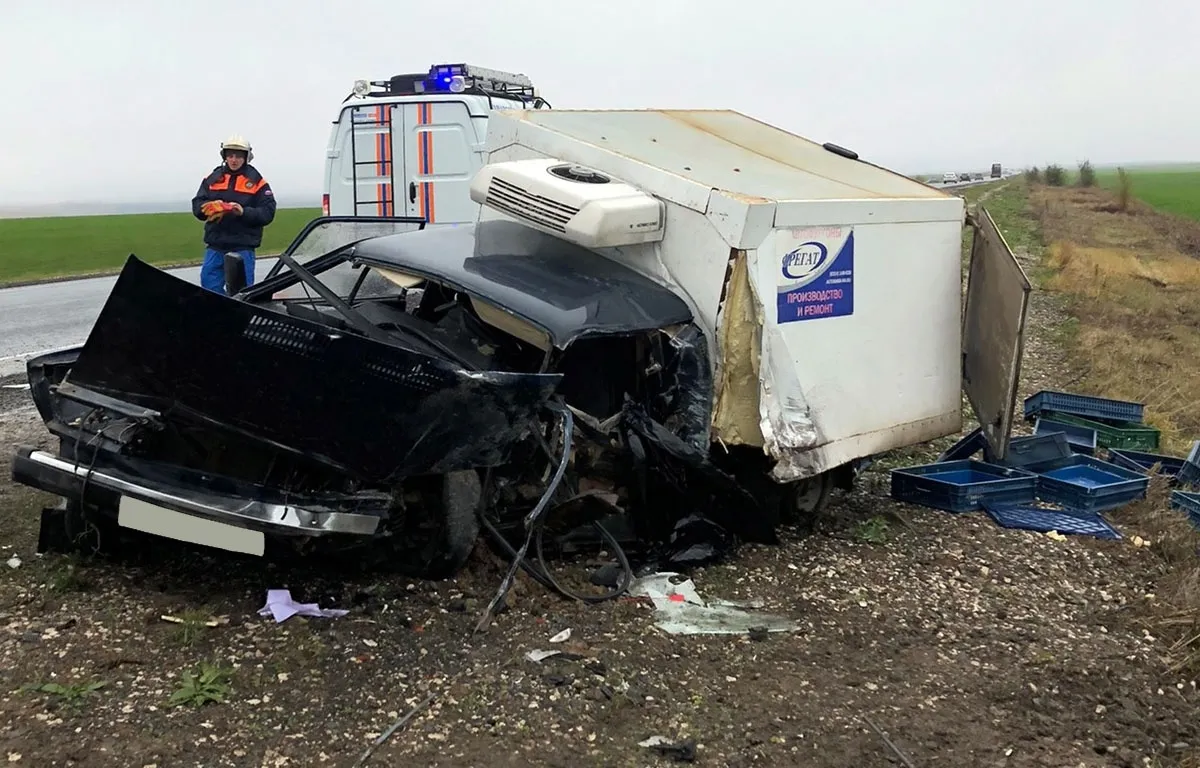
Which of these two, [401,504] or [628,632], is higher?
[401,504]

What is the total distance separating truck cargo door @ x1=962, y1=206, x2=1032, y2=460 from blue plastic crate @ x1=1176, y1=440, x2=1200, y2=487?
1288 millimetres

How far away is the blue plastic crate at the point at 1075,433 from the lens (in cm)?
647

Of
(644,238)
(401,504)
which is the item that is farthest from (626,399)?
(401,504)

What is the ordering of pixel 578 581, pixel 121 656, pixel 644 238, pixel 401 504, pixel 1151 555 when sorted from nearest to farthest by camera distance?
pixel 121 656 < pixel 401 504 < pixel 578 581 < pixel 644 238 < pixel 1151 555

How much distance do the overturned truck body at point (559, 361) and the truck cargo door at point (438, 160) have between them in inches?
134

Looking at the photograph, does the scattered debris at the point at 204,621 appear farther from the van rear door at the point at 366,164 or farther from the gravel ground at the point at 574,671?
the van rear door at the point at 366,164

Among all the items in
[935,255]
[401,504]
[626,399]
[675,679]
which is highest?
[935,255]

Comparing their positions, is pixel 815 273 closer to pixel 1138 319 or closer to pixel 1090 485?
pixel 1090 485

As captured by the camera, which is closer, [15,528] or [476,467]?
[476,467]

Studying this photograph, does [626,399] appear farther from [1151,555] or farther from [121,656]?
[1151,555]

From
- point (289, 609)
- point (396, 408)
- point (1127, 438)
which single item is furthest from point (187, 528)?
point (1127, 438)

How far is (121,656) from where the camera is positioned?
10.5ft

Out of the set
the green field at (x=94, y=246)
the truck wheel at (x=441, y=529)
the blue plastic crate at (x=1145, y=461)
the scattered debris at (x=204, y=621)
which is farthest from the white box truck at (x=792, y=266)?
the green field at (x=94, y=246)

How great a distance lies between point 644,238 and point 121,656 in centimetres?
250
